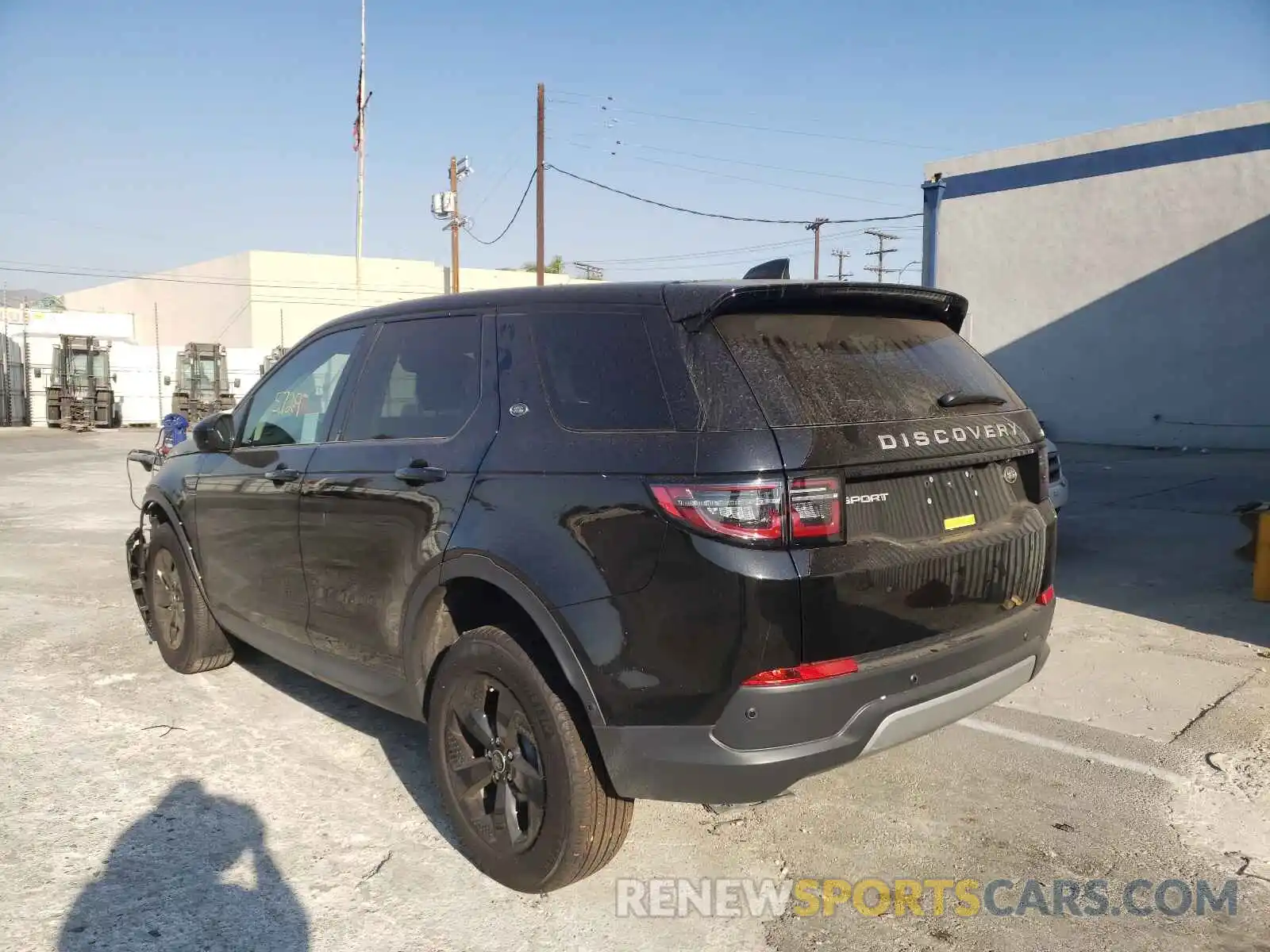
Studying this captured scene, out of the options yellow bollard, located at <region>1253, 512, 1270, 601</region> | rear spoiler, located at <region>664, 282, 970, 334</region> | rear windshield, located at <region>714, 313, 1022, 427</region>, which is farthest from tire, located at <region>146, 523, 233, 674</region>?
yellow bollard, located at <region>1253, 512, 1270, 601</region>

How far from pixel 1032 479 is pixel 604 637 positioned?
1.66 m

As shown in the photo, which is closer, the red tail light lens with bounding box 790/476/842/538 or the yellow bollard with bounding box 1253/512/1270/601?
the red tail light lens with bounding box 790/476/842/538

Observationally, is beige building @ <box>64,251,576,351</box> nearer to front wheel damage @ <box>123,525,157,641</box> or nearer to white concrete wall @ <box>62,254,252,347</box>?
white concrete wall @ <box>62,254,252,347</box>

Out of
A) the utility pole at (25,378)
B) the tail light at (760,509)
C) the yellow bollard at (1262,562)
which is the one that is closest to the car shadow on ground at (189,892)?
the tail light at (760,509)

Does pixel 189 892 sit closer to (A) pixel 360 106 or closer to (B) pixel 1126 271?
(B) pixel 1126 271

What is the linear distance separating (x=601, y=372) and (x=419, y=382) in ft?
3.20

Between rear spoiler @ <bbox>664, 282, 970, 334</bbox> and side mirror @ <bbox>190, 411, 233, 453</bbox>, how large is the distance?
2.68m

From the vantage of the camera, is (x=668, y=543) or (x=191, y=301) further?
(x=191, y=301)

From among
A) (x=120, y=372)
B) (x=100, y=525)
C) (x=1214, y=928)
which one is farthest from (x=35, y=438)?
(x=1214, y=928)

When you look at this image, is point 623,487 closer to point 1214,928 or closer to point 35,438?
point 1214,928

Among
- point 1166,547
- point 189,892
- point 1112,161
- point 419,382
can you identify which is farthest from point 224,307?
point 189,892

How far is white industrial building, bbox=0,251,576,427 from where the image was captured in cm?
3055

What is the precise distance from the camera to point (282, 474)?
402 cm

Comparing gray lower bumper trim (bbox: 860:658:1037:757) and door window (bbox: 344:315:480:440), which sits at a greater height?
door window (bbox: 344:315:480:440)
